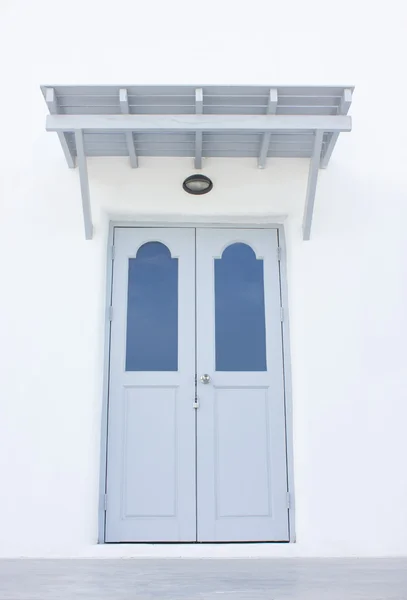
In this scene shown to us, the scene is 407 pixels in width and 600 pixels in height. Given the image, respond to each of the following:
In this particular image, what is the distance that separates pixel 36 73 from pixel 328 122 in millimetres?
2185

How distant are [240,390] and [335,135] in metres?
1.73

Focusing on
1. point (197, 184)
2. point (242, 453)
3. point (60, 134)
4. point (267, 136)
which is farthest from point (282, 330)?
point (60, 134)

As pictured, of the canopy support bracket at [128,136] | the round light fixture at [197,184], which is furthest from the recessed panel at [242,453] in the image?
the canopy support bracket at [128,136]

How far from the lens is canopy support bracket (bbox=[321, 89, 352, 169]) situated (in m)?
3.75

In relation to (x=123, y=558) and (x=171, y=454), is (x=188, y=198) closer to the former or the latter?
(x=171, y=454)

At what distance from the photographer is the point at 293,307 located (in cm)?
425

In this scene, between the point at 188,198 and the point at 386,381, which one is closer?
the point at 386,381

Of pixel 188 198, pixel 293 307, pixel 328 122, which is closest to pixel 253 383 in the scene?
pixel 293 307

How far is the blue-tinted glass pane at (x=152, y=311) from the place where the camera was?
4.27 meters

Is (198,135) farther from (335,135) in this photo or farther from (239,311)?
(239,311)

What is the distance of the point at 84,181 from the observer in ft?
13.5

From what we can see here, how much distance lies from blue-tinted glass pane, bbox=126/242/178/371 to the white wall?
0.79ft

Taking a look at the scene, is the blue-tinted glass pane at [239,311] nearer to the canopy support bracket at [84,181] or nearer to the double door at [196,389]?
the double door at [196,389]

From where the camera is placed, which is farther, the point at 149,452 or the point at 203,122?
Answer: the point at 149,452
